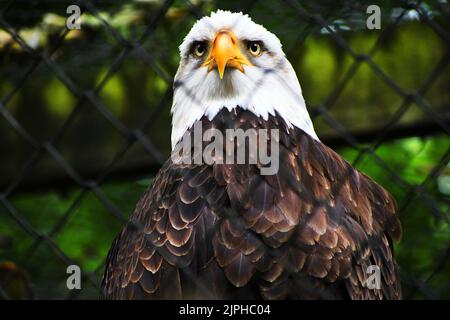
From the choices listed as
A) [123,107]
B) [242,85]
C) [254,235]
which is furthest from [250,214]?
[123,107]

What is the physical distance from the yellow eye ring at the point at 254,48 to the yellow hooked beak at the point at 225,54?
0.21 ft

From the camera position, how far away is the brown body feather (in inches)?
89.1

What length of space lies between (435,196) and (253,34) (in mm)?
1268

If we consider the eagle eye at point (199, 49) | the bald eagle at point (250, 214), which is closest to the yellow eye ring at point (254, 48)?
the bald eagle at point (250, 214)

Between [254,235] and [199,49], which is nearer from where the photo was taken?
[254,235]

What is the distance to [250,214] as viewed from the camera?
232cm

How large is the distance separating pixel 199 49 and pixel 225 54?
0.23 meters

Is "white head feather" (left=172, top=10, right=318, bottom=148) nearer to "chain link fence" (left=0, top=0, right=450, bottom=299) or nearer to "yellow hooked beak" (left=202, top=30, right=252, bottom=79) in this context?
"yellow hooked beak" (left=202, top=30, right=252, bottom=79)

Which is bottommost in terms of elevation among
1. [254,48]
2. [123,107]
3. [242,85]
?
[242,85]

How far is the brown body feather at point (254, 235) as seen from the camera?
7.43ft

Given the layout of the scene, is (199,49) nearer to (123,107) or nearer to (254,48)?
(254,48)

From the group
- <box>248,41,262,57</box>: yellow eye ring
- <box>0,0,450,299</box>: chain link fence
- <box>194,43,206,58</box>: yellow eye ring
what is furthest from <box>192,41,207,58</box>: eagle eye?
<box>0,0,450,299</box>: chain link fence
